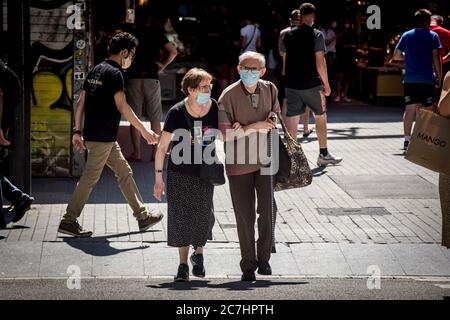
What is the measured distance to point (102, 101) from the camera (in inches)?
366

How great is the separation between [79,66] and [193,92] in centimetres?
408

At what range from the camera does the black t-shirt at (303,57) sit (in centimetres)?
1281

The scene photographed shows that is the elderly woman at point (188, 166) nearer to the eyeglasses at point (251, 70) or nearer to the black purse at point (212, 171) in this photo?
the black purse at point (212, 171)

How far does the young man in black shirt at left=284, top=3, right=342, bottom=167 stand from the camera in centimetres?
1277

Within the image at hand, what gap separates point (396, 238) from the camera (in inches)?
371

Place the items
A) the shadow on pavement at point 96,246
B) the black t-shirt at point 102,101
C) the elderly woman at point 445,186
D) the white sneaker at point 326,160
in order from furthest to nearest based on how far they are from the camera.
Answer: the white sneaker at point 326,160
the black t-shirt at point 102,101
the shadow on pavement at point 96,246
the elderly woman at point 445,186

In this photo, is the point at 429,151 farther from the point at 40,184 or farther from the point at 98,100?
the point at 40,184

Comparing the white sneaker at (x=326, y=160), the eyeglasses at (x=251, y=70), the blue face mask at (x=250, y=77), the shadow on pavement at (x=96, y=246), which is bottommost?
the shadow on pavement at (x=96, y=246)

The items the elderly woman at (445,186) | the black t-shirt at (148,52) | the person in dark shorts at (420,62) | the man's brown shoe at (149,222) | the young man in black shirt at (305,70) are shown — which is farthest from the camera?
the person in dark shorts at (420,62)

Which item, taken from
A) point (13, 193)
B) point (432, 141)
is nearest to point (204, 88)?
point (432, 141)

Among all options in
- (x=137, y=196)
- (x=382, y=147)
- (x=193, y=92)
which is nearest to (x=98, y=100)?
(x=137, y=196)

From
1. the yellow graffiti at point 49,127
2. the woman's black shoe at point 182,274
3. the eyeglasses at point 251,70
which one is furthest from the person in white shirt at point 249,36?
the woman's black shoe at point 182,274

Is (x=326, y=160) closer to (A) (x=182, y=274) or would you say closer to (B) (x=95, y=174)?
(B) (x=95, y=174)

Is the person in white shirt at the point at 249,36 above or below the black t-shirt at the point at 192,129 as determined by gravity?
above
